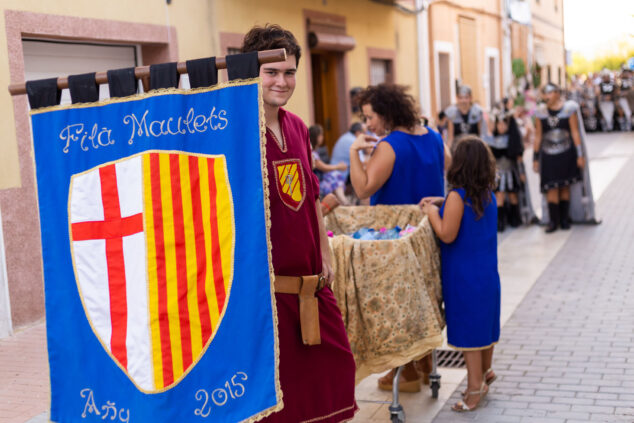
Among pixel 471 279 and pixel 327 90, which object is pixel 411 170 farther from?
pixel 327 90

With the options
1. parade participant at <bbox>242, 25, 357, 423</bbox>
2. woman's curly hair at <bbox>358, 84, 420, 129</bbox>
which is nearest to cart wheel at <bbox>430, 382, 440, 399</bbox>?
woman's curly hair at <bbox>358, 84, 420, 129</bbox>

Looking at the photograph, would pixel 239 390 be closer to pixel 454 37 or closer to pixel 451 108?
pixel 451 108

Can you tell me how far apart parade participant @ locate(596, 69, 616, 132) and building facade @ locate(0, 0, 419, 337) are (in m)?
14.4

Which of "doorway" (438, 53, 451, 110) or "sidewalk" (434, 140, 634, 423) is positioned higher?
"doorway" (438, 53, 451, 110)

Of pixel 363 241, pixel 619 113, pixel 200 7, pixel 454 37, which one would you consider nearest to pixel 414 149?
pixel 363 241

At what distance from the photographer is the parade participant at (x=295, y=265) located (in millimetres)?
3053

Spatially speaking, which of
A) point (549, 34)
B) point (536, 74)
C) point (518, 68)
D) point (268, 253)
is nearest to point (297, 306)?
point (268, 253)

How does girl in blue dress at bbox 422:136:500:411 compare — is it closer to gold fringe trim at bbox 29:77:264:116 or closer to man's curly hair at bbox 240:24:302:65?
man's curly hair at bbox 240:24:302:65

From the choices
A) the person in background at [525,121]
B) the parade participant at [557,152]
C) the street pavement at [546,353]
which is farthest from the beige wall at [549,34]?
the street pavement at [546,353]

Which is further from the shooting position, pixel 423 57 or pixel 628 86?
pixel 628 86

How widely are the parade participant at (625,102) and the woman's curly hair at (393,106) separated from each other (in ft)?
75.6

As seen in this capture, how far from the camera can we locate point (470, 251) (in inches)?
180

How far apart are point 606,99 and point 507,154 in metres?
17.4

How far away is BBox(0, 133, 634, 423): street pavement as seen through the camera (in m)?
4.68
